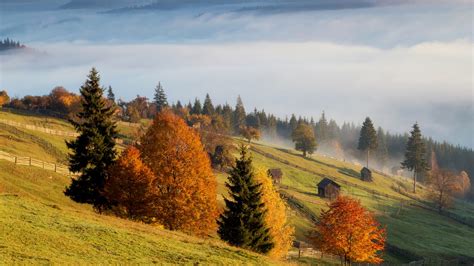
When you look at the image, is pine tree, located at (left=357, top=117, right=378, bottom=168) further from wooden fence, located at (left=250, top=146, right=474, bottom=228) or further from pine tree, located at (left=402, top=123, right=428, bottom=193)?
wooden fence, located at (left=250, top=146, right=474, bottom=228)

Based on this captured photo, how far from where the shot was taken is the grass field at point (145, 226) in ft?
95.7

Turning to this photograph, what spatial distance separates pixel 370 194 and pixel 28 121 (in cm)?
9676

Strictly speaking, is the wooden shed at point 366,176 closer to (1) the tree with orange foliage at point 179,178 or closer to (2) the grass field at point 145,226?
(2) the grass field at point 145,226

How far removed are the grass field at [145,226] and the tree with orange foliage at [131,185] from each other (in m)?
3.86

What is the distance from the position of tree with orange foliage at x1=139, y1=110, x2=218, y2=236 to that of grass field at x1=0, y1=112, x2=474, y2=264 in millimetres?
6878

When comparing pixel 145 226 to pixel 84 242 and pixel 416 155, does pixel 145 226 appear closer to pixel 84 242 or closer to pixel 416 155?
pixel 84 242

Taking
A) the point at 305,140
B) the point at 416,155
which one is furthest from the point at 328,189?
the point at 305,140

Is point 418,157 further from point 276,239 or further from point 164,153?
point 164,153

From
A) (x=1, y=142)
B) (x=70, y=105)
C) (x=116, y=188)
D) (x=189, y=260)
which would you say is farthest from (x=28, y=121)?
(x=189, y=260)

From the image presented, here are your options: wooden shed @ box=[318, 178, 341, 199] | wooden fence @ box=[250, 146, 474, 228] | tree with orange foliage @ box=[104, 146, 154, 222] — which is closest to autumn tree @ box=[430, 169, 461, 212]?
wooden fence @ box=[250, 146, 474, 228]

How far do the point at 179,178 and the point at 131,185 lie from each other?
15.5ft

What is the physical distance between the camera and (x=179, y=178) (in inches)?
1943

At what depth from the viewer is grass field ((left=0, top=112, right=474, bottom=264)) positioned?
29.2 metres

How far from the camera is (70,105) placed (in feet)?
512
